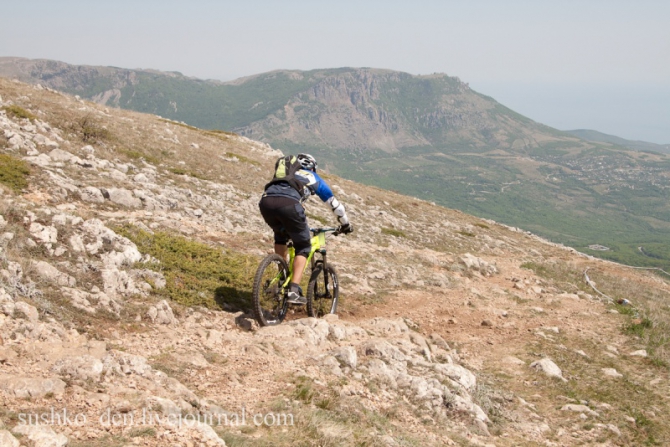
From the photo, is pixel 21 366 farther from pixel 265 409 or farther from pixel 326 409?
pixel 326 409

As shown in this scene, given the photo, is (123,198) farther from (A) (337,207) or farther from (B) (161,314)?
(A) (337,207)

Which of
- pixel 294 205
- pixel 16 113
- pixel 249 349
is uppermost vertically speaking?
pixel 16 113

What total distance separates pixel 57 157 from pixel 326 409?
18861 mm

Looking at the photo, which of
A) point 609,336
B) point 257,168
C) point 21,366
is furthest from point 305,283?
point 257,168

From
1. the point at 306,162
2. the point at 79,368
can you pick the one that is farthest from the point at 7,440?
the point at 306,162

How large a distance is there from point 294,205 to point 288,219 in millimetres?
352

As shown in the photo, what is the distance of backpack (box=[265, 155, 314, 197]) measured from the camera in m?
9.67

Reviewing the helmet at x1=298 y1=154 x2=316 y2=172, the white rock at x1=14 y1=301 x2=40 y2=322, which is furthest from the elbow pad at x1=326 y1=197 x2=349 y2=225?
the white rock at x1=14 y1=301 x2=40 y2=322

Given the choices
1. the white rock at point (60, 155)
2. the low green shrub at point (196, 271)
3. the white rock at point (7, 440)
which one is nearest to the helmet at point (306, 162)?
the low green shrub at point (196, 271)

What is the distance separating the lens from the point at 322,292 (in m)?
11.7

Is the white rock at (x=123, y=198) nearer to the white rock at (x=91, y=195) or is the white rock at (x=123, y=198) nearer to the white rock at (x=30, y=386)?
the white rock at (x=91, y=195)

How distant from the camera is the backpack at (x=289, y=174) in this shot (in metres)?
9.67

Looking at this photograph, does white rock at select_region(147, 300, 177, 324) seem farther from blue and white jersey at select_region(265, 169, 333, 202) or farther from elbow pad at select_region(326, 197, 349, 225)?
elbow pad at select_region(326, 197, 349, 225)

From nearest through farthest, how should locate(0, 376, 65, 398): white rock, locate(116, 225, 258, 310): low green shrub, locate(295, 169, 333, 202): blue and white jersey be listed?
locate(0, 376, 65, 398): white rock, locate(295, 169, 333, 202): blue and white jersey, locate(116, 225, 258, 310): low green shrub
